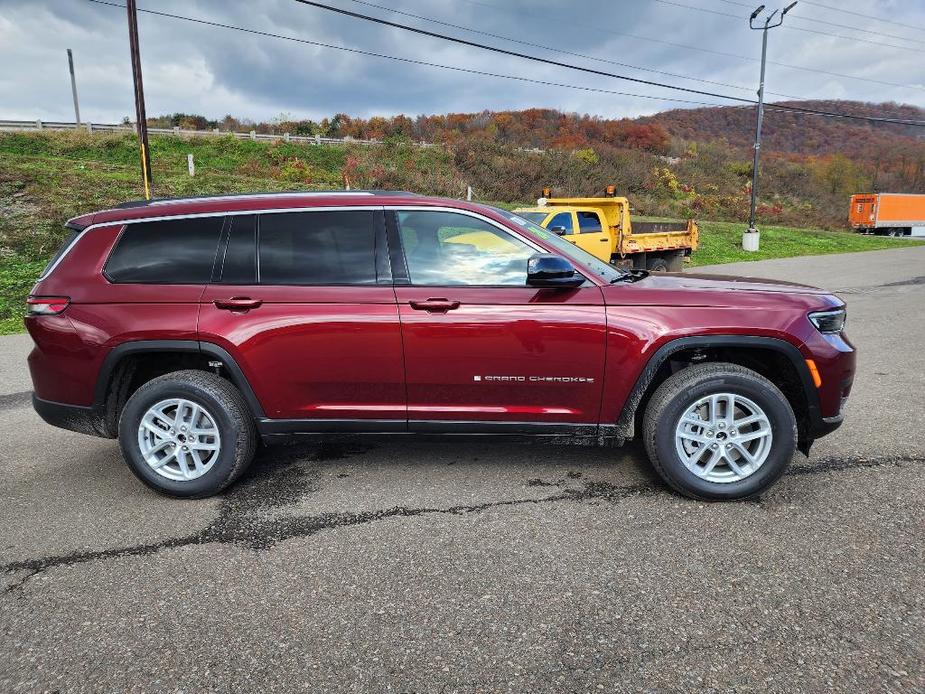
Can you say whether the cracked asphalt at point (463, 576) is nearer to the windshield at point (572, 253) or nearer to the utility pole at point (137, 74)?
the windshield at point (572, 253)

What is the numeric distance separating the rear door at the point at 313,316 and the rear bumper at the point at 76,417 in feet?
2.81

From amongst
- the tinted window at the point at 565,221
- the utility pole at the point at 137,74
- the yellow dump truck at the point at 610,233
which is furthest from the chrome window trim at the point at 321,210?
the utility pole at the point at 137,74

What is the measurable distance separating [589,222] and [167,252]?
10.9 m

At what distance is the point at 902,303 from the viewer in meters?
10.8

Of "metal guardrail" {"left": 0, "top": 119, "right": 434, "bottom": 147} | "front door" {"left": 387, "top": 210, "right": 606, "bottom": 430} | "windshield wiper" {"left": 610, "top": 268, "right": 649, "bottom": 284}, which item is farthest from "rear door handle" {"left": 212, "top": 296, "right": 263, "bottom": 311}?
"metal guardrail" {"left": 0, "top": 119, "right": 434, "bottom": 147}

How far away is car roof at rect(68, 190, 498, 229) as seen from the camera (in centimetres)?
363

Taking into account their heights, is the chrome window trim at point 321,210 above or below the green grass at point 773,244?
above

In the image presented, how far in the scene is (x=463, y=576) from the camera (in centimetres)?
276

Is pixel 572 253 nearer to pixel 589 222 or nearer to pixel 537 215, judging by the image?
pixel 537 215

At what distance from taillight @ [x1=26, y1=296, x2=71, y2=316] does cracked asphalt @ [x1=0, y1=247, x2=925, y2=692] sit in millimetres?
1120

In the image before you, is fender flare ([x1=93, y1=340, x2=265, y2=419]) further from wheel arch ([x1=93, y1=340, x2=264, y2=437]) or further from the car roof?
the car roof

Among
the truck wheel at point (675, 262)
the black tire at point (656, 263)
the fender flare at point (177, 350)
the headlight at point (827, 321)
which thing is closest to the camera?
the headlight at point (827, 321)

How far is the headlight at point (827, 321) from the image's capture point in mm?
3414

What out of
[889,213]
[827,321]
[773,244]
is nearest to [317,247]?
[827,321]
